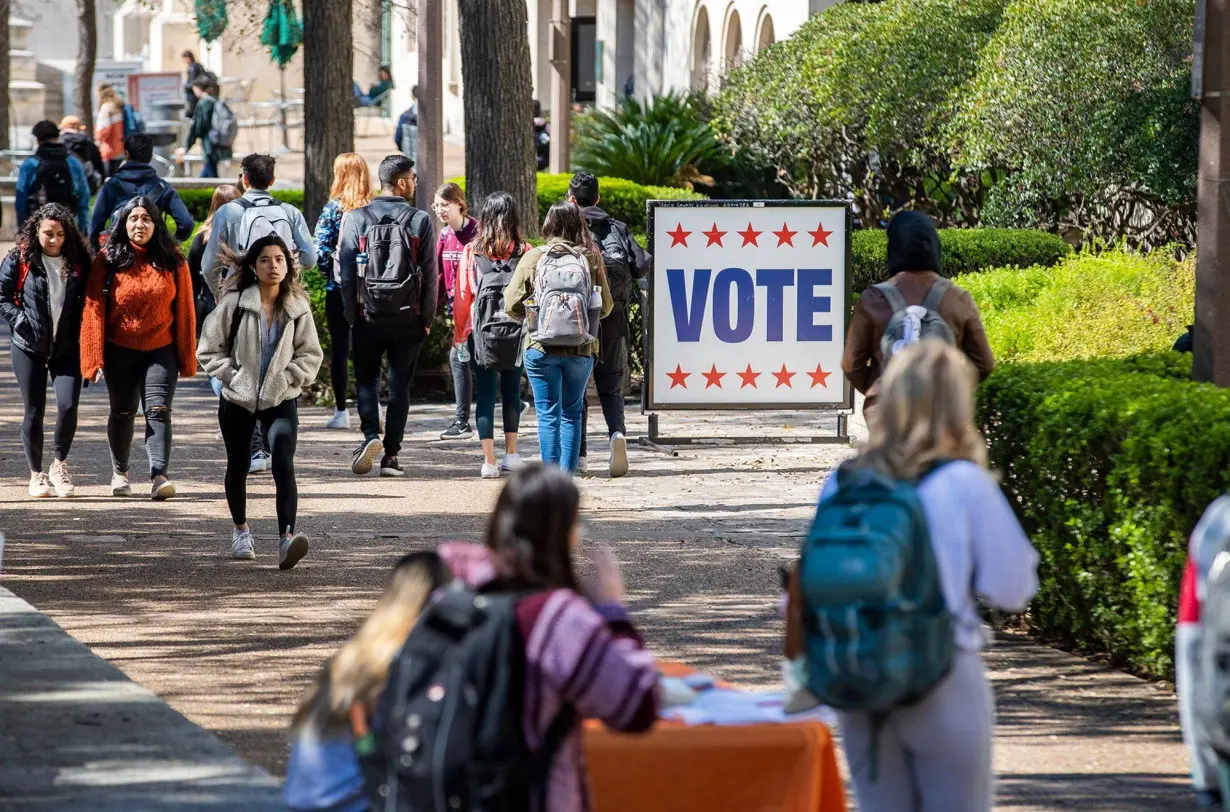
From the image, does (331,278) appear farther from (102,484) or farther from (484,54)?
(484,54)

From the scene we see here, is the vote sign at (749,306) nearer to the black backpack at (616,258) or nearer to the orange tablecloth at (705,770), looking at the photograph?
the black backpack at (616,258)

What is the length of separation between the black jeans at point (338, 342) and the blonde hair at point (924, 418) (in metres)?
8.14

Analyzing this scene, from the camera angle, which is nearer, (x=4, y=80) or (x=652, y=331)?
(x=652, y=331)

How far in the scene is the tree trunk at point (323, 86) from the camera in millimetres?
17109

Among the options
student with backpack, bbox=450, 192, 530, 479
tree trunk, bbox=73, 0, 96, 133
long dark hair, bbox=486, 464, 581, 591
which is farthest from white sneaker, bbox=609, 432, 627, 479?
tree trunk, bbox=73, 0, 96, 133

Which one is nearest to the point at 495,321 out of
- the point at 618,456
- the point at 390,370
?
the point at 390,370

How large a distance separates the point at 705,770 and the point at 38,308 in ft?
22.5

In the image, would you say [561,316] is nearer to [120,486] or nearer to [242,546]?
[242,546]

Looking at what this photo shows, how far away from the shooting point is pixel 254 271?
852 cm

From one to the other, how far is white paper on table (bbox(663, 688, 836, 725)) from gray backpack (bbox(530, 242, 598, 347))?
5.50 m

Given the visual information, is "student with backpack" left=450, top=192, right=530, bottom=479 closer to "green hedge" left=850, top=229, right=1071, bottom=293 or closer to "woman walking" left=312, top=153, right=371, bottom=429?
"woman walking" left=312, top=153, right=371, bottom=429

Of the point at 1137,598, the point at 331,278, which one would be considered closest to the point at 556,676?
the point at 1137,598

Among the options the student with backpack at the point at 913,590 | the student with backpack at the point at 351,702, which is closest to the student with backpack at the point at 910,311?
the student with backpack at the point at 913,590

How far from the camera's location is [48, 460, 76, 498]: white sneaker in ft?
34.0
